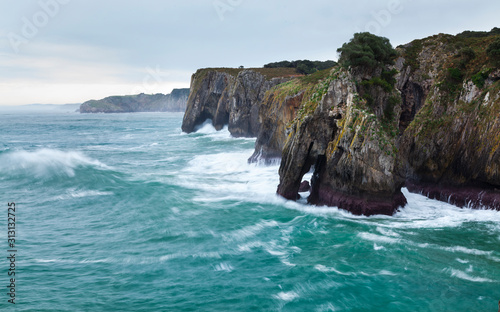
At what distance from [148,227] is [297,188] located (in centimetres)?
1273

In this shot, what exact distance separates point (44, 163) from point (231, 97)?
149ft

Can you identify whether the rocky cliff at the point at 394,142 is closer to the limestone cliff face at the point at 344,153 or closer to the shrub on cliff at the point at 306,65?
the limestone cliff face at the point at 344,153

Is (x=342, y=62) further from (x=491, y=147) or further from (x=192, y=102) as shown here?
(x=192, y=102)

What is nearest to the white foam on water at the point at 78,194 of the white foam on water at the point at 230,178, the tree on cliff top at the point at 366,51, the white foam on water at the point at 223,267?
the white foam on water at the point at 230,178

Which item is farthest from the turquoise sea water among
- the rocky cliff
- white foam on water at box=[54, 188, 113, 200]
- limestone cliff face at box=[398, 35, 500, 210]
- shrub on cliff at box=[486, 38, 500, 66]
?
shrub on cliff at box=[486, 38, 500, 66]

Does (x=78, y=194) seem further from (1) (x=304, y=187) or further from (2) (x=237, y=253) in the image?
(1) (x=304, y=187)

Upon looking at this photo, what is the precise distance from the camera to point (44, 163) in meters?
47.2

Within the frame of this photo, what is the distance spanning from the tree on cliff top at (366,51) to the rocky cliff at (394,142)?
39.5 inches

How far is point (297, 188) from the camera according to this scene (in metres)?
30.6

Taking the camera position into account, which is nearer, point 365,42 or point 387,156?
point 387,156

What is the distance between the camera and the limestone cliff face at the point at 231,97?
7956cm

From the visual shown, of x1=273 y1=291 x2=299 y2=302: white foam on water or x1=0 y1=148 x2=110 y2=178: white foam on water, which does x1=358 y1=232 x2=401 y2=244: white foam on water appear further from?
x1=0 y1=148 x2=110 y2=178: white foam on water

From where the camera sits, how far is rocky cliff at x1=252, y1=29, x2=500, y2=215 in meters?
26.0

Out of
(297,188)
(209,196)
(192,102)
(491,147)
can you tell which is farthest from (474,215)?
(192,102)
